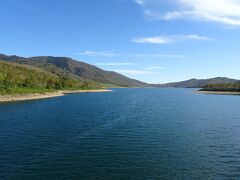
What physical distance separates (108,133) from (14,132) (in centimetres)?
2222

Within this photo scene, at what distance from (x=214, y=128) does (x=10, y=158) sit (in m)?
53.4

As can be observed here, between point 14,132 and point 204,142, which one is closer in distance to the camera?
point 204,142

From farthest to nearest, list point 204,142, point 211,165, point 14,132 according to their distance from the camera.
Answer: point 14,132, point 204,142, point 211,165

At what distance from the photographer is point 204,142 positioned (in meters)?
62.6

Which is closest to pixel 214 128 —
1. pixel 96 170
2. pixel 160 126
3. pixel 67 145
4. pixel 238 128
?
pixel 238 128

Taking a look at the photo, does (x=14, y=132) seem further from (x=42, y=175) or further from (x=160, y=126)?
(x=160, y=126)

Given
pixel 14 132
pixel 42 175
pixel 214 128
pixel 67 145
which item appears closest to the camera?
pixel 42 175

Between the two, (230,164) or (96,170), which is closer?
(96,170)

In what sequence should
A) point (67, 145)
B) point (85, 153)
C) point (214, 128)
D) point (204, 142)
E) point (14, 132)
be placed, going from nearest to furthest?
1. point (85, 153)
2. point (67, 145)
3. point (204, 142)
4. point (14, 132)
5. point (214, 128)

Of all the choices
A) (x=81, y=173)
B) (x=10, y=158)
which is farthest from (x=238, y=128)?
(x=10, y=158)

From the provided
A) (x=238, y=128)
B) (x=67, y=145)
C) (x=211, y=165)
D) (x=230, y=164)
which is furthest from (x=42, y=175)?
(x=238, y=128)

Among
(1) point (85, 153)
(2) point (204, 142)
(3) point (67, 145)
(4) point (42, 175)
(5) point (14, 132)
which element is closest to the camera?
(4) point (42, 175)

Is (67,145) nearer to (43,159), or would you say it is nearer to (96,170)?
(43,159)

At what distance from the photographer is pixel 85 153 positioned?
5278 centimetres
